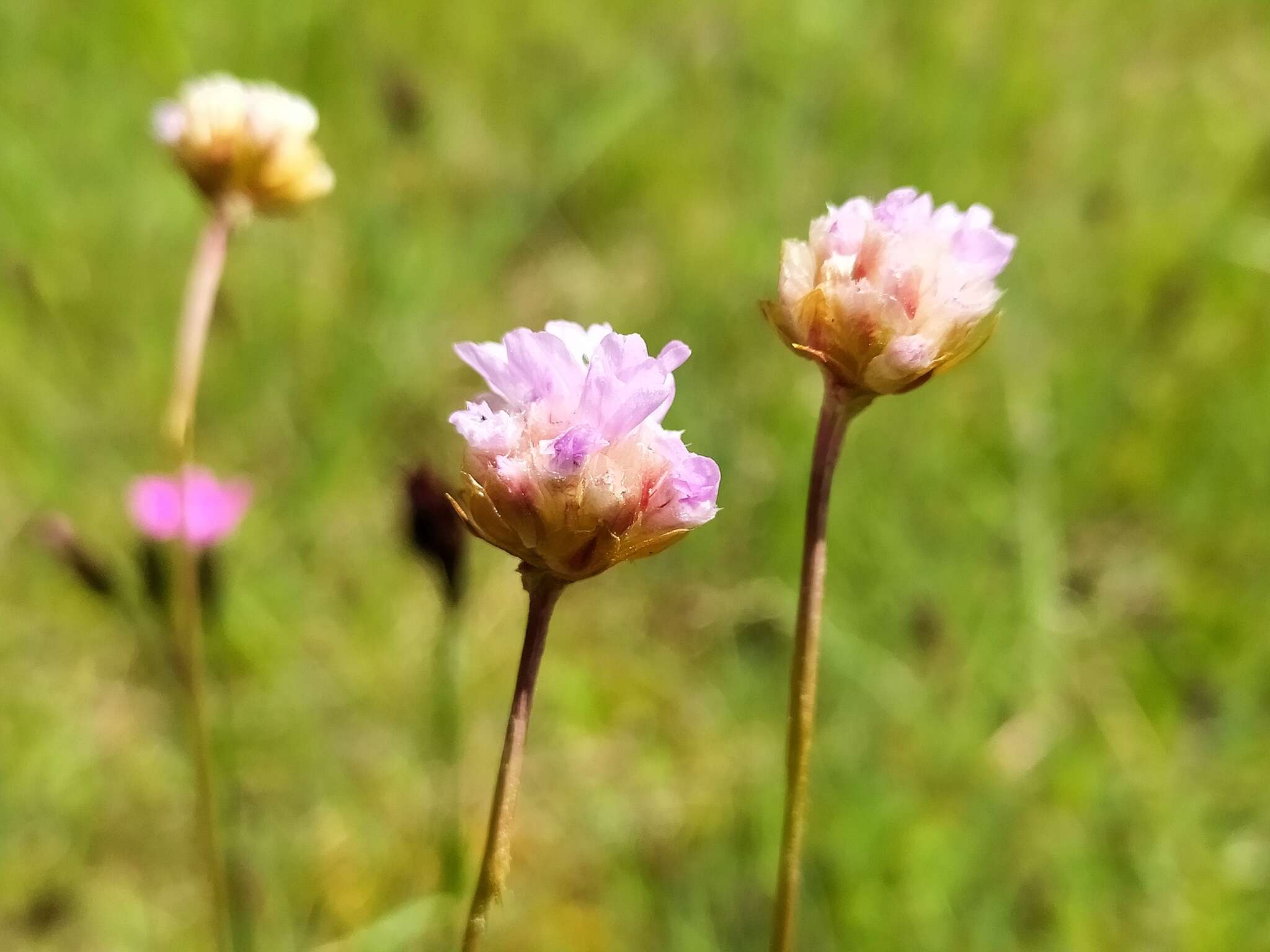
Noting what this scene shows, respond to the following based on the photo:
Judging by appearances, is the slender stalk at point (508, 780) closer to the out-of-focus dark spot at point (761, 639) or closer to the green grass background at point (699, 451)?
the green grass background at point (699, 451)

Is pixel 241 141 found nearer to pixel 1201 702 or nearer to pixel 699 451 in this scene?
pixel 699 451

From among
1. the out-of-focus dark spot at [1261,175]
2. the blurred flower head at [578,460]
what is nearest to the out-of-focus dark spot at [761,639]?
the blurred flower head at [578,460]

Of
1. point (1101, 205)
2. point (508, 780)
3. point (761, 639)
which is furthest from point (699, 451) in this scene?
point (508, 780)

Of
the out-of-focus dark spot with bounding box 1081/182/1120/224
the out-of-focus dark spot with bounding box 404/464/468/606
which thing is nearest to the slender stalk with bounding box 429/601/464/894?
the out-of-focus dark spot with bounding box 404/464/468/606

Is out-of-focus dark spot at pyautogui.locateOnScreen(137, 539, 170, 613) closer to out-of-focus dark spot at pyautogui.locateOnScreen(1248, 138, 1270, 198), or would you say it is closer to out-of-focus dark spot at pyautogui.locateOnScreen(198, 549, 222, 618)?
out-of-focus dark spot at pyautogui.locateOnScreen(198, 549, 222, 618)

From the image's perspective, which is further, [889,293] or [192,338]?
[192,338]

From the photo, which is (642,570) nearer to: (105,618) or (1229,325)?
(105,618)

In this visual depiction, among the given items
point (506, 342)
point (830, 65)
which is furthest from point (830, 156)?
point (506, 342)
